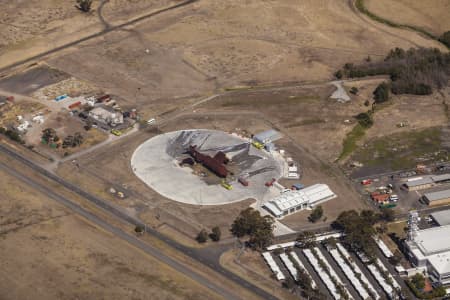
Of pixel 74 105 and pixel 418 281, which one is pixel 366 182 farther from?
pixel 74 105

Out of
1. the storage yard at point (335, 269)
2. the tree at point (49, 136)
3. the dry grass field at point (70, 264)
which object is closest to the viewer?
the dry grass field at point (70, 264)

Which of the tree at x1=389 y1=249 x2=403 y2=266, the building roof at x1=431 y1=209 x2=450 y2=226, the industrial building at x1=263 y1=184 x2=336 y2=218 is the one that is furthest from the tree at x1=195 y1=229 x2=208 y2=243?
the building roof at x1=431 y1=209 x2=450 y2=226

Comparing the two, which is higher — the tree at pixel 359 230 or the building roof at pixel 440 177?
the building roof at pixel 440 177

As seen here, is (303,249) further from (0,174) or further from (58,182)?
(0,174)

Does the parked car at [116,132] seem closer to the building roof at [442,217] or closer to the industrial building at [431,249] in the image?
the industrial building at [431,249]

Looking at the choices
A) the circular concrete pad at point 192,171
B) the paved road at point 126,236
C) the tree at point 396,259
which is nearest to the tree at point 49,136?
the paved road at point 126,236

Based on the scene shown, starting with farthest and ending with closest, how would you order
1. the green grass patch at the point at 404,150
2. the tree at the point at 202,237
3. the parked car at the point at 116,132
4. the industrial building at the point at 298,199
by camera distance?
the parked car at the point at 116,132
the green grass patch at the point at 404,150
the industrial building at the point at 298,199
the tree at the point at 202,237

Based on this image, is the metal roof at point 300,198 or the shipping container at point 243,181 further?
the shipping container at point 243,181
